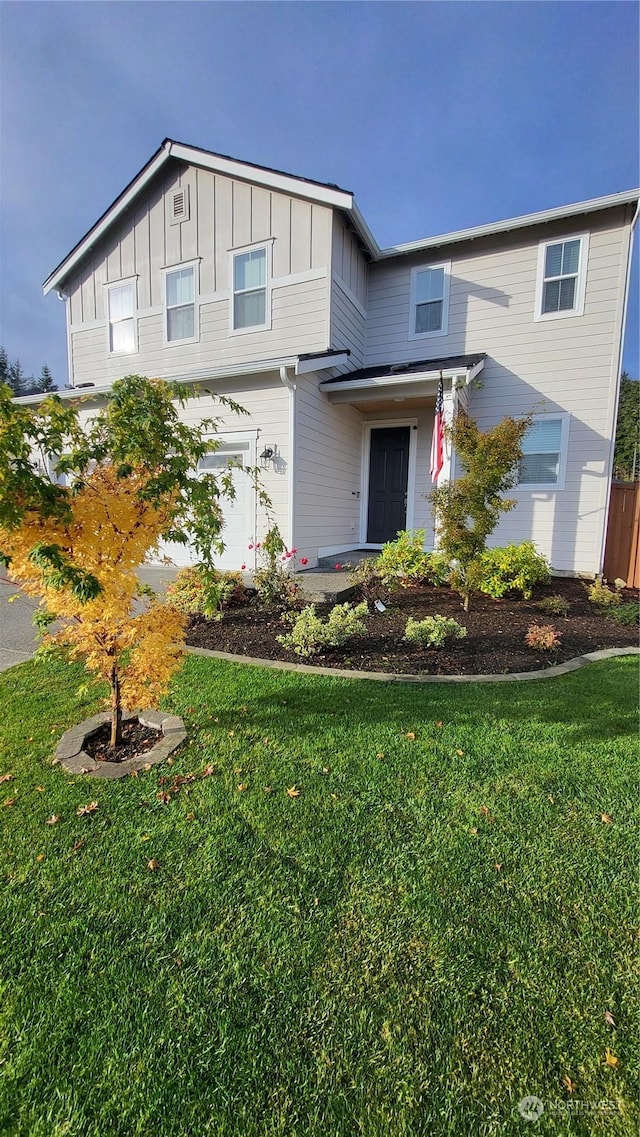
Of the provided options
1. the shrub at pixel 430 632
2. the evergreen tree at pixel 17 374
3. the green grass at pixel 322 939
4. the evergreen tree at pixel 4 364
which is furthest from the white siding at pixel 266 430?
the evergreen tree at pixel 17 374

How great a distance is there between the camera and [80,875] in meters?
1.92

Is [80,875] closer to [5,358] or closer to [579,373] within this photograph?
[579,373]

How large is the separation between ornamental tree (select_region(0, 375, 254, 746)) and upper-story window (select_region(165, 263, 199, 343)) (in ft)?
26.8

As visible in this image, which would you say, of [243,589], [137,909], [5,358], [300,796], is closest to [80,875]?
[137,909]

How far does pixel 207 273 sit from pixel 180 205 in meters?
1.63

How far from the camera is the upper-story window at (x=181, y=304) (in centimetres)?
933

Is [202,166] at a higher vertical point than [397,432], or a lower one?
higher

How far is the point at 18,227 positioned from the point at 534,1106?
14.8 m

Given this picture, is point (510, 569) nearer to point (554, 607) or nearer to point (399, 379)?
point (554, 607)

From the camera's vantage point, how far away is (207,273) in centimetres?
909

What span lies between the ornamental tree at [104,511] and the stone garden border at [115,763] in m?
0.33

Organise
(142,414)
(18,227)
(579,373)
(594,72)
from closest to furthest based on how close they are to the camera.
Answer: (142,414) < (594,72) < (579,373) < (18,227)

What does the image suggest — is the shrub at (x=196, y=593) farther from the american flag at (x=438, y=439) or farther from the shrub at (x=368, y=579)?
the american flag at (x=438, y=439)

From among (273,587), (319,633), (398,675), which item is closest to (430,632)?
(398,675)
